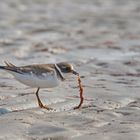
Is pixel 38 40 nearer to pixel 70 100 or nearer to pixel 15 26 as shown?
pixel 15 26

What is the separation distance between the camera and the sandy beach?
6.93 metres

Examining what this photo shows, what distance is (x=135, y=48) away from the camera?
1331 centimetres

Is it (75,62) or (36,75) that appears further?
(75,62)

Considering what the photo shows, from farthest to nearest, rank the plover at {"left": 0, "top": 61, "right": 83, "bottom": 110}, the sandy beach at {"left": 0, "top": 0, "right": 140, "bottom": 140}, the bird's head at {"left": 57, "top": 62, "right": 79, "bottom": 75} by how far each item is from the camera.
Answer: the bird's head at {"left": 57, "top": 62, "right": 79, "bottom": 75} < the plover at {"left": 0, "top": 61, "right": 83, "bottom": 110} < the sandy beach at {"left": 0, "top": 0, "right": 140, "bottom": 140}

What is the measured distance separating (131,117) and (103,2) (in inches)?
573

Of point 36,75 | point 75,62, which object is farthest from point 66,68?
point 75,62

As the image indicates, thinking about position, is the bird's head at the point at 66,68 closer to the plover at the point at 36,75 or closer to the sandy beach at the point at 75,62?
the plover at the point at 36,75

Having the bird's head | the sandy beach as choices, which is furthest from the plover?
the sandy beach

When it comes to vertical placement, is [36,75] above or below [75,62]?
above

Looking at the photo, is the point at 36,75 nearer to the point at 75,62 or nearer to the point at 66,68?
the point at 66,68

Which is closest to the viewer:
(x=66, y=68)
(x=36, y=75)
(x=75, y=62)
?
(x=36, y=75)

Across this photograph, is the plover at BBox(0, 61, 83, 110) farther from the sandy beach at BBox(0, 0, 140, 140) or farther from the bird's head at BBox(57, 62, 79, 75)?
the sandy beach at BBox(0, 0, 140, 140)

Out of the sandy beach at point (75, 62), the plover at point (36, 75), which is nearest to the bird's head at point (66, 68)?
the plover at point (36, 75)

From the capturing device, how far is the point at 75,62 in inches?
456
